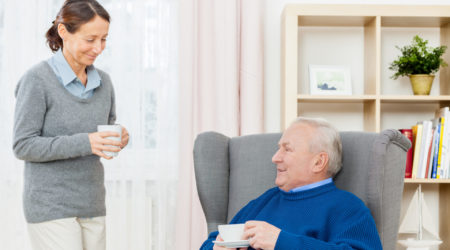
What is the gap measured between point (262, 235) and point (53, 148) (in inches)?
26.9

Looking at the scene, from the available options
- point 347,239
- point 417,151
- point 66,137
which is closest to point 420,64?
point 417,151

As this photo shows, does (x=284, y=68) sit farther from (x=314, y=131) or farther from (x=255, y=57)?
(x=314, y=131)

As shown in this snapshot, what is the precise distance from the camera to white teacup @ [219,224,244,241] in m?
1.34

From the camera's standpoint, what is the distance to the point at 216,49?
2789 mm

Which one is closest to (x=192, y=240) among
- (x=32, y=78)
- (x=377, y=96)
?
(x=377, y=96)

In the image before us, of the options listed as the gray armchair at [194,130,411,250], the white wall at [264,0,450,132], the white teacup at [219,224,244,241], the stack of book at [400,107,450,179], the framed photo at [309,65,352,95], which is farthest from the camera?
the white wall at [264,0,450,132]

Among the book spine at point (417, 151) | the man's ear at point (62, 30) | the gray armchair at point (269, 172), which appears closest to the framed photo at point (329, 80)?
the book spine at point (417, 151)

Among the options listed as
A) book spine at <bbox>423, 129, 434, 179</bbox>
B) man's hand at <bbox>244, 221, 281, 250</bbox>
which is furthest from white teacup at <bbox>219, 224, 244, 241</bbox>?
book spine at <bbox>423, 129, 434, 179</bbox>

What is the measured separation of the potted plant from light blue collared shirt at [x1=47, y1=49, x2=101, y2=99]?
170 cm

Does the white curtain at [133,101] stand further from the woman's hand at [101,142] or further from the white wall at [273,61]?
the woman's hand at [101,142]

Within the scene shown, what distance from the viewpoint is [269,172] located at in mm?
1814

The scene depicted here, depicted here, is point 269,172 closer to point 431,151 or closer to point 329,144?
point 329,144

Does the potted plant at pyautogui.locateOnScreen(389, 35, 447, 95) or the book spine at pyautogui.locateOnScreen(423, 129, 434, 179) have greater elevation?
the potted plant at pyautogui.locateOnScreen(389, 35, 447, 95)

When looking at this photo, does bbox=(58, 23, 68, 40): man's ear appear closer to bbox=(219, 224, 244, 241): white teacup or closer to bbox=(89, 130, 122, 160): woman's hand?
bbox=(89, 130, 122, 160): woman's hand
